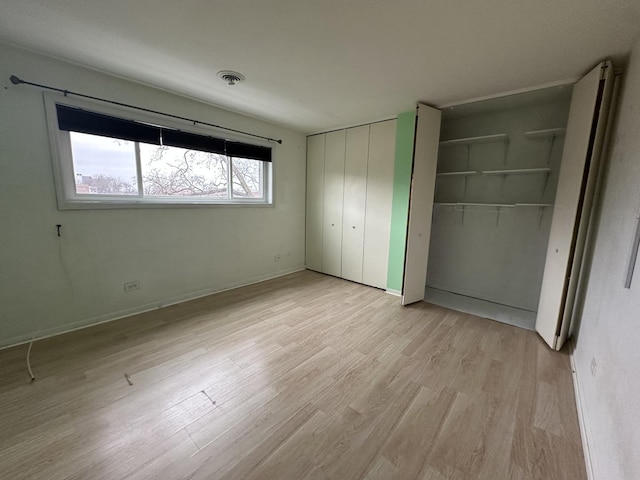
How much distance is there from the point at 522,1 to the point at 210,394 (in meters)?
3.04

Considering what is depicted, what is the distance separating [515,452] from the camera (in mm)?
1380

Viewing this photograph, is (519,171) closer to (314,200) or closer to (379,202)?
(379,202)

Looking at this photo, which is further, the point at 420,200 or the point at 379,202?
the point at 379,202

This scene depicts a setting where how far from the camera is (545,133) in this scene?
285cm

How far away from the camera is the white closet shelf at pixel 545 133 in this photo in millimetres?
2723

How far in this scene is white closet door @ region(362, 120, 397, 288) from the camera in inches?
138

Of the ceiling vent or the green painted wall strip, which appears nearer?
the ceiling vent

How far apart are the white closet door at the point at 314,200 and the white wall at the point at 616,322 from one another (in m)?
3.29

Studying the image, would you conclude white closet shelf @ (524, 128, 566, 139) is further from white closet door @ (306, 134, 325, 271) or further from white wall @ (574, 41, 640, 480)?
white closet door @ (306, 134, 325, 271)

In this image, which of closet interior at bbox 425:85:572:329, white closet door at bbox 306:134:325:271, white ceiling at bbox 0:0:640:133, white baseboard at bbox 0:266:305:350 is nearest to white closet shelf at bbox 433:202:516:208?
closet interior at bbox 425:85:572:329

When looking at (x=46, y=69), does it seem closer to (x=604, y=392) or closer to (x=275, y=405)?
(x=275, y=405)

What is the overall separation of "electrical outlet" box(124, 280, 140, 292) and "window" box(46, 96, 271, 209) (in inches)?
33.2

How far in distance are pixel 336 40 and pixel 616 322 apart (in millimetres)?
2400

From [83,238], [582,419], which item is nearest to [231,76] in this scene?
[83,238]
